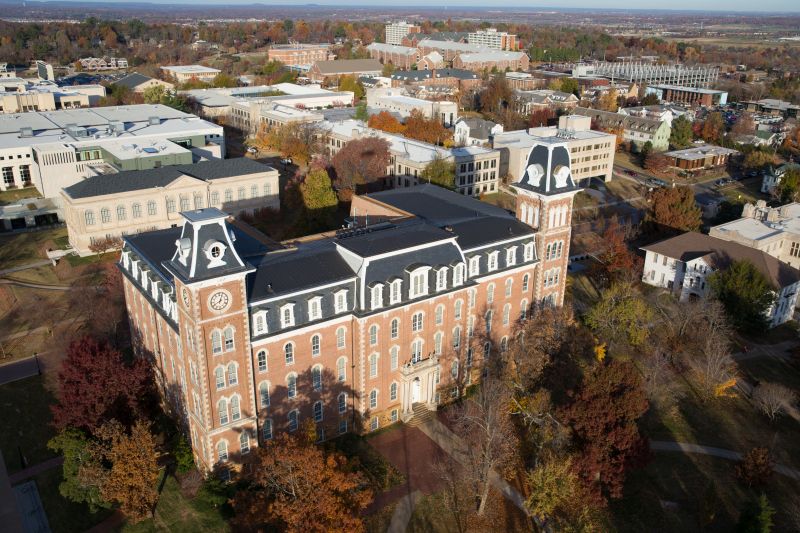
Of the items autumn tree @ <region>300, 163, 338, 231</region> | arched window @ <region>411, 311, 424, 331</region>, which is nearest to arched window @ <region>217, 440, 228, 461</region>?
arched window @ <region>411, 311, 424, 331</region>

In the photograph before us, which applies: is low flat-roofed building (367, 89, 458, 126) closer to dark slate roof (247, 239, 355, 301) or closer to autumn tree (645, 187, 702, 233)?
autumn tree (645, 187, 702, 233)

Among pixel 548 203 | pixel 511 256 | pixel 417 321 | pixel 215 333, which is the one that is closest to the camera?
pixel 215 333

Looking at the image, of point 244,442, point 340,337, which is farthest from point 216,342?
point 340,337

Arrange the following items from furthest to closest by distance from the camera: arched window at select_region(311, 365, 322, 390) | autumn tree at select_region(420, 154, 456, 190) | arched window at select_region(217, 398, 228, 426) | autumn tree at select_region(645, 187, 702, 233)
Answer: autumn tree at select_region(420, 154, 456, 190), autumn tree at select_region(645, 187, 702, 233), arched window at select_region(311, 365, 322, 390), arched window at select_region(217, 398, 228, 426)

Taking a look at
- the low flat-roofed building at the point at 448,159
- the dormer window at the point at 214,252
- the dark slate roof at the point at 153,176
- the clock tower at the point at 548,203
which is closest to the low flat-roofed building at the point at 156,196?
the dark slate roof at the point at 153,176

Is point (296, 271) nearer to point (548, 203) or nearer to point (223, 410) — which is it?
point (223, 410)

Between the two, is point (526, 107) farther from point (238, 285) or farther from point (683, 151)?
point (238, 285)
